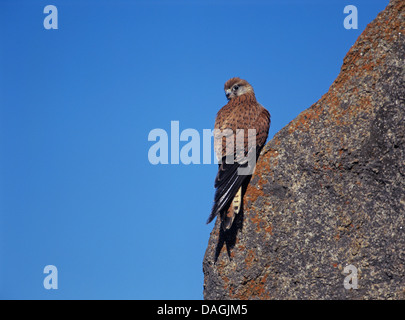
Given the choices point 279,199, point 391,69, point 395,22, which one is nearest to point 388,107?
point 391,69

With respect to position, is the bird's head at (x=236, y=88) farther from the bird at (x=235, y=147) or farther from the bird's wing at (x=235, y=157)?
the bird's wing at (x=235, y=157)

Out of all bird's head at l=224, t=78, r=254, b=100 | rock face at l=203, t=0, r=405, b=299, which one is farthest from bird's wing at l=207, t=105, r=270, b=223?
bird's head at l=224, t=78, r=254, b=100

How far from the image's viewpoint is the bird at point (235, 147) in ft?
14.2

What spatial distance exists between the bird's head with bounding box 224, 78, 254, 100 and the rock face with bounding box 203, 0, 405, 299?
1.52 metres

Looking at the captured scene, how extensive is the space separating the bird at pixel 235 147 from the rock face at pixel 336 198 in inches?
5.8

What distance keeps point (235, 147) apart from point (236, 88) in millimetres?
1483

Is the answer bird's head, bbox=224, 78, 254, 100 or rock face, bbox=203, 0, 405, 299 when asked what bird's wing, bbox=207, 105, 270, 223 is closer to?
rock face, bbox=203, 0, 405, 299

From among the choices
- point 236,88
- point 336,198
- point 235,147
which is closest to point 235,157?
point 235,147

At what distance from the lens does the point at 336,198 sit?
164 inches

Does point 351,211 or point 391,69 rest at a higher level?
point 391,69

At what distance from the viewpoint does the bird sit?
14.2ft

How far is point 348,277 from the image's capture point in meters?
4.00
